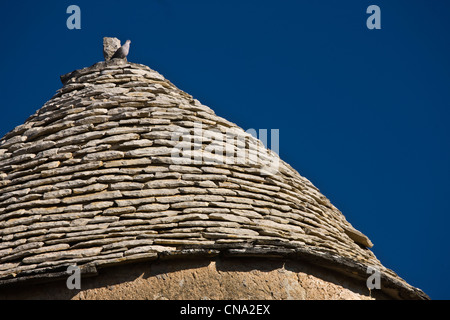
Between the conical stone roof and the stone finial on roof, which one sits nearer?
the conical stone roof

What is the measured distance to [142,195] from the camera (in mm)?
7633

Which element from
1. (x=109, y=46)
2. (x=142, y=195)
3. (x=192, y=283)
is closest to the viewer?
(x=192, y=283)

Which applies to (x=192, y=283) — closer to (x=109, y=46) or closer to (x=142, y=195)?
(x=142, y=195)

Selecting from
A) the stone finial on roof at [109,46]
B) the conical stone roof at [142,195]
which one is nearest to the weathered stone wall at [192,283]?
the conical stone roof at [142,195]

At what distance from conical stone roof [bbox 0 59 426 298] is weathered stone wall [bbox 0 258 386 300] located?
0.11m

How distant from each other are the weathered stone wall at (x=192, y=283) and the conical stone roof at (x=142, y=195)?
112 mm

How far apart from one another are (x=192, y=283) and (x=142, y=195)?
117 centimetres

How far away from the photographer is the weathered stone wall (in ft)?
22.5

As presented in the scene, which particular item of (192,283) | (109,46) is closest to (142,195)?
(192,283)

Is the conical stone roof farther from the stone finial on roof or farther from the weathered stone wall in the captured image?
the stone finial on roof

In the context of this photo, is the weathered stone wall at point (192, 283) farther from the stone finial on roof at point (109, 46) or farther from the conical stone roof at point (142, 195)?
the stone finial on roof at point (109, 46)

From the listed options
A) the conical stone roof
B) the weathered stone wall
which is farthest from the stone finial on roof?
the weathered stone wall

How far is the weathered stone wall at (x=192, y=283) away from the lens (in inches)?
→ 270

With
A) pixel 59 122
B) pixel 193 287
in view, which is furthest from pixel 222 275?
pixel 59 122
